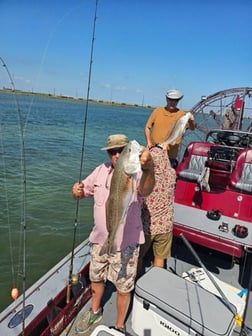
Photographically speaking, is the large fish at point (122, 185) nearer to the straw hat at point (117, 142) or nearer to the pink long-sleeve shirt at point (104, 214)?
the pink long-sleeve shirt at point (104, 214)

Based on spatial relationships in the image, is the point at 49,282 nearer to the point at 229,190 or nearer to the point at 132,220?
the point at 132,220

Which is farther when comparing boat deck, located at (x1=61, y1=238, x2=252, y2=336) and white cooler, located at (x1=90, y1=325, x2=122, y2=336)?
boat deck, located at (x1=61, y1=238, x2=252, y2=336)

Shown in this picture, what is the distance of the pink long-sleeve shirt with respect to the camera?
2.68m

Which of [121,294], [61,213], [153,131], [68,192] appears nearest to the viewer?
[121,294]

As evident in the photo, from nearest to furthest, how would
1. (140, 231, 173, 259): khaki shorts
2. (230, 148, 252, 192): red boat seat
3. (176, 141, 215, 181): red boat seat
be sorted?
(140, 231, 173, 259): khaki shorts → (230, 148, 252, 192): red boat seat → (176, 141, 215, 181): red boat seat

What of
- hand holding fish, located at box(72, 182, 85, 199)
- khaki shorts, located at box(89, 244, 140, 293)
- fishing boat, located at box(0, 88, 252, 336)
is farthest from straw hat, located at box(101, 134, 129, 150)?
fishing boat, located at box(0, 88, 252, 336)

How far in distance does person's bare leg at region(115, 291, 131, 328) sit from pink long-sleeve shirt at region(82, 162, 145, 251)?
529 millimetres

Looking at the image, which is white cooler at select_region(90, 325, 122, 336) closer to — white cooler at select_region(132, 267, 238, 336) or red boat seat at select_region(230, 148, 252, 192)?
white cooler at select_region(132, 267, 238, 336)

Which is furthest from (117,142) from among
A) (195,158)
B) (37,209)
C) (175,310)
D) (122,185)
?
(37,209)

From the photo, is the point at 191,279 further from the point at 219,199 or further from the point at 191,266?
the point at 219,199

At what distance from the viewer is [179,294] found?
2732 millimetres

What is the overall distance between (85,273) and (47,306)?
0.85 metres

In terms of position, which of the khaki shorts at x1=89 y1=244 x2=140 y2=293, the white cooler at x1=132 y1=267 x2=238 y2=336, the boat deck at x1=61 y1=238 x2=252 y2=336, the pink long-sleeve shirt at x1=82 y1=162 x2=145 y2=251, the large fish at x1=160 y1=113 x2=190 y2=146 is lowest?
the boat deck at x1=61 y1=238 x2=252 y2=336

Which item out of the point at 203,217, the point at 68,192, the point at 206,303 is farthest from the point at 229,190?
the point at 68,192
